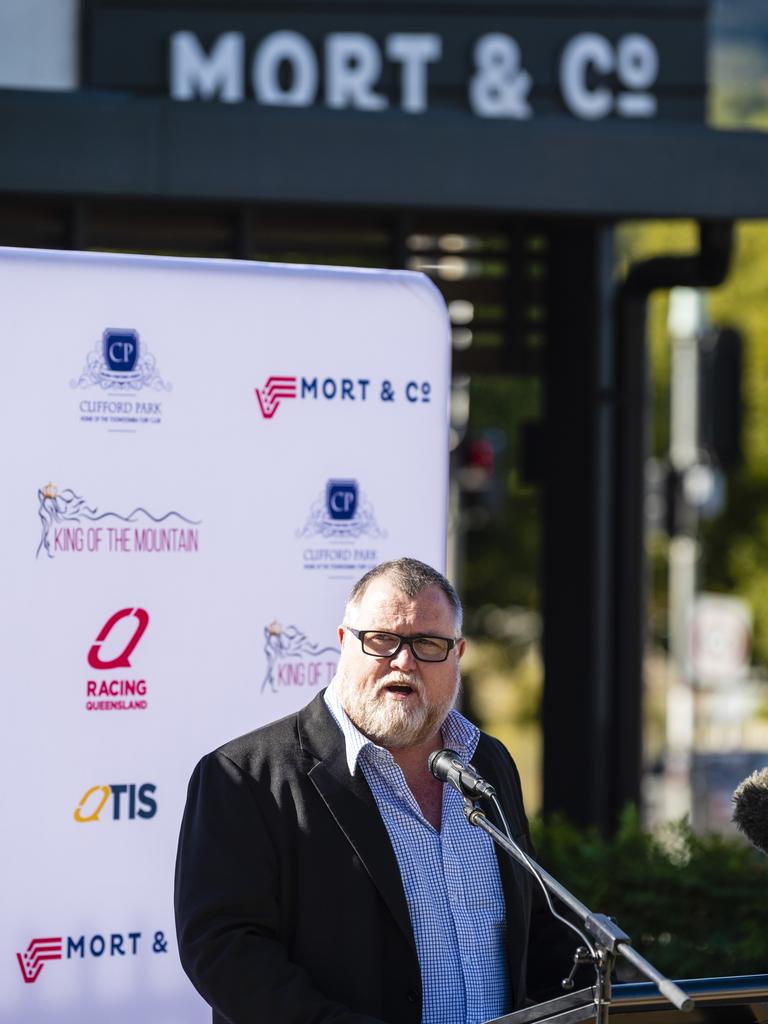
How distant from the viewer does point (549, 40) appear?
7363 mm

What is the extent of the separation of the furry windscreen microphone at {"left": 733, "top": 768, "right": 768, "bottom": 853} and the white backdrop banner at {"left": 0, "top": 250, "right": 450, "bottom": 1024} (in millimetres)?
2012

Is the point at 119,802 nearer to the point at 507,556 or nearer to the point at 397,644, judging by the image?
the point at 397,644

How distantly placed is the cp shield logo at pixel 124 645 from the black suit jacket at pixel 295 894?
1181 mm

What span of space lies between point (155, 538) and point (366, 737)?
1409mm

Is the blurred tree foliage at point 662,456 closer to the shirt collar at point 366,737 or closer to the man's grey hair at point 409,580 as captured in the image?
the shirt collar at point 366,737

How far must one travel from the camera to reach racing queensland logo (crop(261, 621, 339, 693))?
460 centimetres

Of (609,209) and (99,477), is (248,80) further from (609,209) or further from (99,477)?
(99,477)

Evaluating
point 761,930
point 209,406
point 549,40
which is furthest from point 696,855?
point 549,40

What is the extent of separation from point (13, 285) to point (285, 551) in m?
1.07

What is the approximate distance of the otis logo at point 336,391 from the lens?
4.61m

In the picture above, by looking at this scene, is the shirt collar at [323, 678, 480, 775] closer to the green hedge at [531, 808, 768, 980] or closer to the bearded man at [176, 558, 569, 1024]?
the bearded man at [176, 558, 569, 1024]

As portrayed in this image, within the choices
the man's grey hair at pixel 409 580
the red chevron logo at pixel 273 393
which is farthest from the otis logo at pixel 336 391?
the man's grey hair at pixel 409 580

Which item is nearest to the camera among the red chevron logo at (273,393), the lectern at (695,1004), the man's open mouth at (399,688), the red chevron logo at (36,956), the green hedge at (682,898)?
the lectern at (695,1004)

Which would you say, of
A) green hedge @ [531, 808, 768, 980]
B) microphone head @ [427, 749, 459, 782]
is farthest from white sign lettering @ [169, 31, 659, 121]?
microphone head @ [427, 749, 459, 782]
